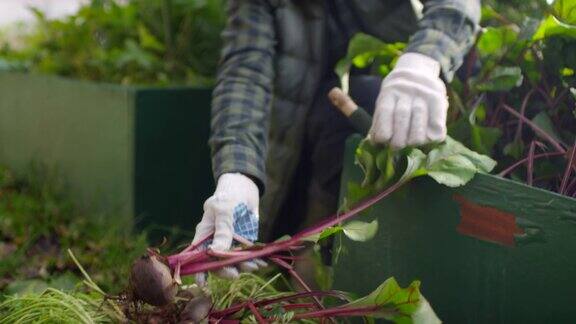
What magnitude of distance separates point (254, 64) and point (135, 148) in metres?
0.76

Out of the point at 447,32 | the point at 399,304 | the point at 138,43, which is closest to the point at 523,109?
the point at 447,32

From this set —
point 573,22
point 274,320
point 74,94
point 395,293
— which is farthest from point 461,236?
point 74,94

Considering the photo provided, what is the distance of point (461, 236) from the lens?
1262 millimetres

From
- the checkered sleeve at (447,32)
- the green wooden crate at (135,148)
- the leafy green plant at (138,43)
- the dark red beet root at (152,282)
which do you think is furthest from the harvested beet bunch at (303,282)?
the leafy green plant at (138,43)

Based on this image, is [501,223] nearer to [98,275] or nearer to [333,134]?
[333,134]

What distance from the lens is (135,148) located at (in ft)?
7.76

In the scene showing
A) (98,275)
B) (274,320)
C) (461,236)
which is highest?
(461,236)

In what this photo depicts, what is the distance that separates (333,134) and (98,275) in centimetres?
69

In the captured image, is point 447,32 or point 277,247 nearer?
point 277,247

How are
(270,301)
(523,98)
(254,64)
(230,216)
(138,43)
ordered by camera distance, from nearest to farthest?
(270,301)
(230,216)
(523,98)
(254,64)
(138,43)

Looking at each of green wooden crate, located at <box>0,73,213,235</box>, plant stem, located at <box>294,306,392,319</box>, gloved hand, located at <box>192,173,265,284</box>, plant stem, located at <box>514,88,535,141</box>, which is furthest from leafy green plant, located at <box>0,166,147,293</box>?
plant stem, located at <box>514,88,535,141</box>

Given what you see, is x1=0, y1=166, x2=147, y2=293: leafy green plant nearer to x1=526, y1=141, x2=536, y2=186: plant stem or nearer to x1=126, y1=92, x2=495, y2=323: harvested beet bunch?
x1=126, y1=92, x2=495, y2=323: harvested beet bunch

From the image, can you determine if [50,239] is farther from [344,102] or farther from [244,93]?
[344,102]

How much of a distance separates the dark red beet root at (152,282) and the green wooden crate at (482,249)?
1.38ft
